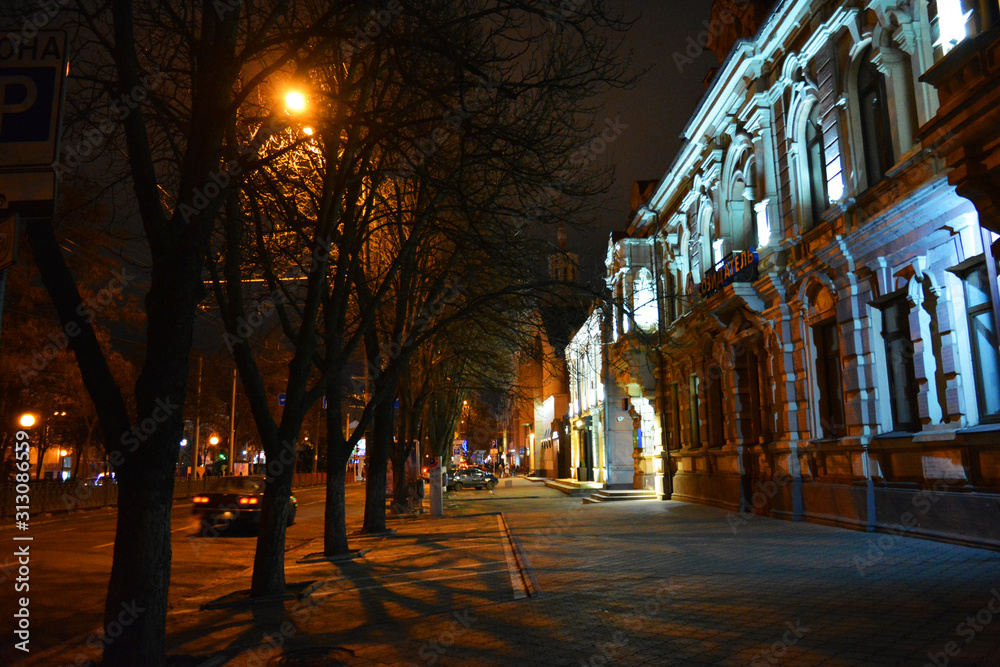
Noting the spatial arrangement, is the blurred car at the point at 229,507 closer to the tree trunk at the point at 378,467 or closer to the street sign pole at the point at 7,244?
the tree trunk at the point at 378,467

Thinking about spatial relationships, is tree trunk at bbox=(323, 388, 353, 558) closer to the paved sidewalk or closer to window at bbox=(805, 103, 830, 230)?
the paved sidewalk

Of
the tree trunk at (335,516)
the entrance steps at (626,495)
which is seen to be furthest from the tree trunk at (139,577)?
the entrance steps at (626,495)

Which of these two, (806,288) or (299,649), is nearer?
(299,649)

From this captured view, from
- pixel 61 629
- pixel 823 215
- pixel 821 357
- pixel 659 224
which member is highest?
pixel 659 224

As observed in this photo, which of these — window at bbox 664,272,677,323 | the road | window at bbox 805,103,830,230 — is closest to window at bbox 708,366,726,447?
window at bbox 664,272,677,323

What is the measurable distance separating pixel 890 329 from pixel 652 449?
59.5 ft

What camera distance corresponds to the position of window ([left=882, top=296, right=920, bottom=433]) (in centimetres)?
1369

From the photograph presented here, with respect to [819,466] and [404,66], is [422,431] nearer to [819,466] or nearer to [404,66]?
[819,466]

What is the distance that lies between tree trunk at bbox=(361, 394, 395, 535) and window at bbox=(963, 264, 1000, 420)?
1225 cm

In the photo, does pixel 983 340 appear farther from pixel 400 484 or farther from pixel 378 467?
pixel 400 484

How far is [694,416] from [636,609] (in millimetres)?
19431

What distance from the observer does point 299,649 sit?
22.3 ft

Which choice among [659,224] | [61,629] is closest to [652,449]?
[659,224]

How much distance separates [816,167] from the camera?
679 inches
